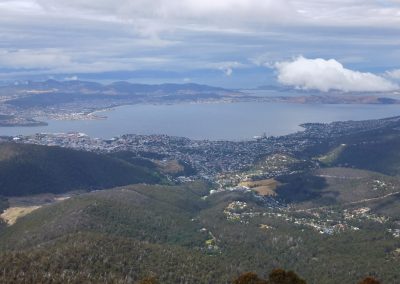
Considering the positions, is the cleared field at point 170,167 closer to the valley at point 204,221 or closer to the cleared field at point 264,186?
the valley at point 204,221

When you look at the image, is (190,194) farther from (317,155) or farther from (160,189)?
(317,155)

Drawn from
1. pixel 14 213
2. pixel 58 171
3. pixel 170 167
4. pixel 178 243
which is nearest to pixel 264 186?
pixel 170 167

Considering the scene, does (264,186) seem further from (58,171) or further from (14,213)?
(14,213)

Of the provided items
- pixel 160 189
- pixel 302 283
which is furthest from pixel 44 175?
pixel 302 283

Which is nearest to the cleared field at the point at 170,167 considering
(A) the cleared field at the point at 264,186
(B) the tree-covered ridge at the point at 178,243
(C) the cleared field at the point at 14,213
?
(A) the cleared field at the point at 264,186

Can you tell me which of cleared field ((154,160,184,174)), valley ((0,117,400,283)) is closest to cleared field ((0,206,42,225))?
valley ((0,117,400,283))

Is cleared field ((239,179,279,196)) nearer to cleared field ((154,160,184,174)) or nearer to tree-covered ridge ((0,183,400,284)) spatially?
tree-covered ridge ((0,183,400,284))
